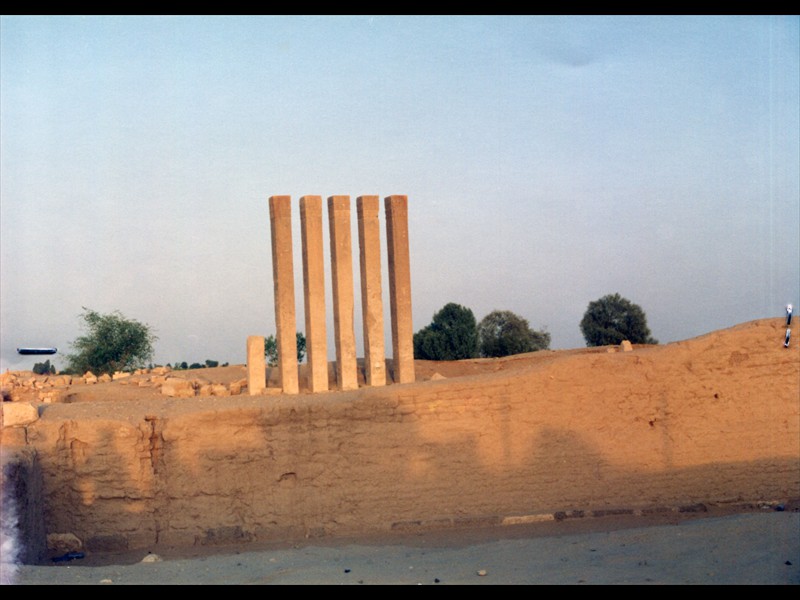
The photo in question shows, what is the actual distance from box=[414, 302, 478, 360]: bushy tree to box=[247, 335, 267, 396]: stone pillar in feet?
51.0

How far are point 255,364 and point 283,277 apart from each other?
1930 mm

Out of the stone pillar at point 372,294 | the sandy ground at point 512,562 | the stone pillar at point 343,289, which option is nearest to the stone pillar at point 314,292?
the stone pillar at point 343,289

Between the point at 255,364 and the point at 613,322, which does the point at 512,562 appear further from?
the point at 613,322

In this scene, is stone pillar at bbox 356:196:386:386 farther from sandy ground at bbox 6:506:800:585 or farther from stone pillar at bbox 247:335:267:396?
sandy ground at bbox 6:506:800:585

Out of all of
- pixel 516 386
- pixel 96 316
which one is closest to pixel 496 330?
pixel 96 316

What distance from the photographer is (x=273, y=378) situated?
67.6ft

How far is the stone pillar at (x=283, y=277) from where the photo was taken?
19.3 m

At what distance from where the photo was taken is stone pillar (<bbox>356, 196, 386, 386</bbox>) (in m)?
19.9

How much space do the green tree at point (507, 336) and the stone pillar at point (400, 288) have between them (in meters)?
16.7

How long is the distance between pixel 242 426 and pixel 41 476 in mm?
2361

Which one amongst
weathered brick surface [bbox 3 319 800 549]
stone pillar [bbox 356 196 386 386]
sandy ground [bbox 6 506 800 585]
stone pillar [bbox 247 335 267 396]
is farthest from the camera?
stone pillar [bbox 356 196 386 386]

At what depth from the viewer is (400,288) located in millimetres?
19938

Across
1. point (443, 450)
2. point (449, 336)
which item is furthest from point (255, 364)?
point (449, 336)

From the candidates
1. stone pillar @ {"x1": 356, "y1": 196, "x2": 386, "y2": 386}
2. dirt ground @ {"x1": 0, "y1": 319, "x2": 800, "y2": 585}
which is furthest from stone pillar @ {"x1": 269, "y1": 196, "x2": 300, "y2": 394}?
dirt ground @ {"x1": 0, "y1": 319, "x2": 800, "y2": 585}
